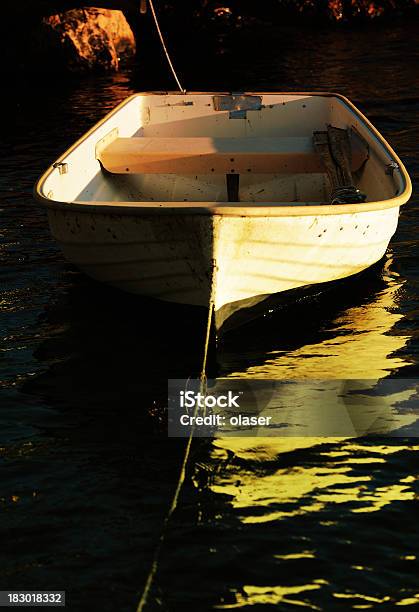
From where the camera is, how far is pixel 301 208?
7.77 metres

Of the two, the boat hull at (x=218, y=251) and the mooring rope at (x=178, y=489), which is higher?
the boat hull at (x=218, y=251)

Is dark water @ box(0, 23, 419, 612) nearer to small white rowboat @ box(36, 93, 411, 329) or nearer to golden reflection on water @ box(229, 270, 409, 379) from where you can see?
golden reflection on water @ box(229, 270, 409, 379)

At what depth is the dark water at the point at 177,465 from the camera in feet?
17.9

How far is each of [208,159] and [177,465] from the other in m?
4.85

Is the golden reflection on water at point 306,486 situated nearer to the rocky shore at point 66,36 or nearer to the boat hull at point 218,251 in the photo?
the boat hull at point 218,251

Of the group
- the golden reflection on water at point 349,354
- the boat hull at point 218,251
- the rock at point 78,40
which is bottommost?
the golden reflection on water at point 349,354

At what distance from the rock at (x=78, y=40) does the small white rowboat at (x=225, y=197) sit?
9.42 metres

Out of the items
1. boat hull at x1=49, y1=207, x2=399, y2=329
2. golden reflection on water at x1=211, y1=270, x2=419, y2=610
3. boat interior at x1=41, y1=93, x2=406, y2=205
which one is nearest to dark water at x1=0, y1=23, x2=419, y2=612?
golden reflection on water at x1=211, y1=270, x2=419, y2=610

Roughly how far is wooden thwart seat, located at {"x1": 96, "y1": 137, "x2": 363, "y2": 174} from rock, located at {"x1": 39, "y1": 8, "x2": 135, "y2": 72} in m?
11.8

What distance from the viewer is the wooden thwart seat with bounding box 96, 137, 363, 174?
34.7 feet

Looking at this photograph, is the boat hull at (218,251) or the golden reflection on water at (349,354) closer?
the boat hull at (218,251)

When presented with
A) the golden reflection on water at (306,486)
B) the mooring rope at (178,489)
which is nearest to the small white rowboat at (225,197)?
the mooring rope at (178,489)

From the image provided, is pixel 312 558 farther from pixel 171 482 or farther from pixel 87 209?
pixel 87 209

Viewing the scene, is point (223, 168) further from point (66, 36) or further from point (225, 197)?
point (66, 36)
